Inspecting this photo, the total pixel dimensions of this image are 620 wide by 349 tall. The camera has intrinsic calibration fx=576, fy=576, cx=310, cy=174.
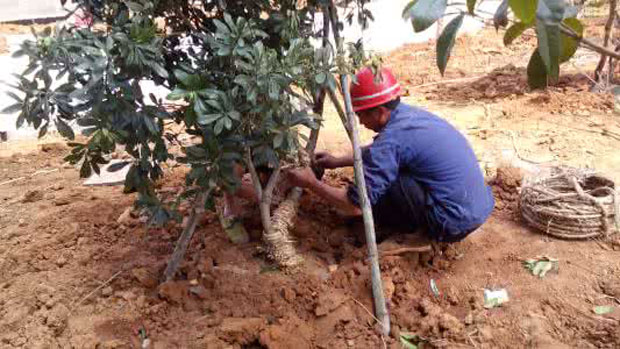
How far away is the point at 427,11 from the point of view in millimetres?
1353

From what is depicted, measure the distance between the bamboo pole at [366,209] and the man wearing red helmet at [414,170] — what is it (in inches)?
9.8

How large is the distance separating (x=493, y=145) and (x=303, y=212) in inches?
83.6

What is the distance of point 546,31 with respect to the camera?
1262mm

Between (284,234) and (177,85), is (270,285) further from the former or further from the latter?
(177,85)

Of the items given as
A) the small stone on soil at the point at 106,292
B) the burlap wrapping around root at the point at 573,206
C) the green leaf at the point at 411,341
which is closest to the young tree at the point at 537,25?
the green leaf at the point at 411,341

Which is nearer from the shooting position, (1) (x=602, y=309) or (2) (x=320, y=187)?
(1) (x=602, y=309)

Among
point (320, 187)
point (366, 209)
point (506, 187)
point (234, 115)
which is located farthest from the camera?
point (506, 187)

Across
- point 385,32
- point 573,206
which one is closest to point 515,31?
point 573,206

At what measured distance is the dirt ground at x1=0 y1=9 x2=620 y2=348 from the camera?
9.09ft

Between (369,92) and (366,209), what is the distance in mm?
712

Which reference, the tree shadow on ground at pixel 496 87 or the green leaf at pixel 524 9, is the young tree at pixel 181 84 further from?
the tree shadow on ground at pixel 496 87

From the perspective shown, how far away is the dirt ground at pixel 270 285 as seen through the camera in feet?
9.09

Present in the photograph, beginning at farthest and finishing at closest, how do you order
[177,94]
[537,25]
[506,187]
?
[506,187], [177,94], [537,25]

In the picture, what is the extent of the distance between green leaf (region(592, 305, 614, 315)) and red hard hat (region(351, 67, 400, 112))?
1.49 metres
